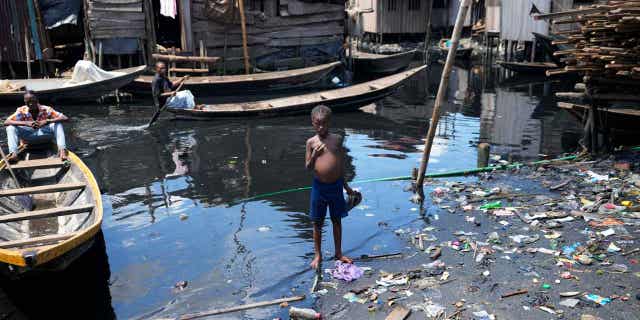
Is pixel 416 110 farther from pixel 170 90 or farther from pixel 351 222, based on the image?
pixel 351 222

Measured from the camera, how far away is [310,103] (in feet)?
43.4

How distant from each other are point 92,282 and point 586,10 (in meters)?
7.47

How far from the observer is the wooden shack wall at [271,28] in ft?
57.0

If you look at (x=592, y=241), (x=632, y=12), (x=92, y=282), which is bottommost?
(x=92, y=282)

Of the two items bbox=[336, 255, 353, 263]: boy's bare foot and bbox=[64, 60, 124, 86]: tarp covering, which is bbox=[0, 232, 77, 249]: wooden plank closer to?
bbox=[336, 255, 353, 263]: boy's bare foot

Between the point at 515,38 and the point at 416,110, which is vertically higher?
the point at 515,38

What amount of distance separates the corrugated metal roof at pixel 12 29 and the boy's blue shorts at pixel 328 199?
15.6 metres

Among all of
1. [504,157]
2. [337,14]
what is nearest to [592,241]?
[504,157]

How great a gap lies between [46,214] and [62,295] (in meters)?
0.83

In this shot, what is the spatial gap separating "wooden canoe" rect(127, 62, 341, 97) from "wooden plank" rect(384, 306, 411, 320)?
41.2 ft

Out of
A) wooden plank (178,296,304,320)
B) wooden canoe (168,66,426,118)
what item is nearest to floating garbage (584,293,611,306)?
wooden plank (178,296,304,320)

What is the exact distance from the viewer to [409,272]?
193 inches

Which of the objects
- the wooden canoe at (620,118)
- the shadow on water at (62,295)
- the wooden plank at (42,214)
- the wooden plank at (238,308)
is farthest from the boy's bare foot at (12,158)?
the wooden canoe at (620,118)

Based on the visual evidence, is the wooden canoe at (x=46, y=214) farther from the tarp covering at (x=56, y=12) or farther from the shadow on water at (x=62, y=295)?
the tarp covering at (x=56, y=12)
